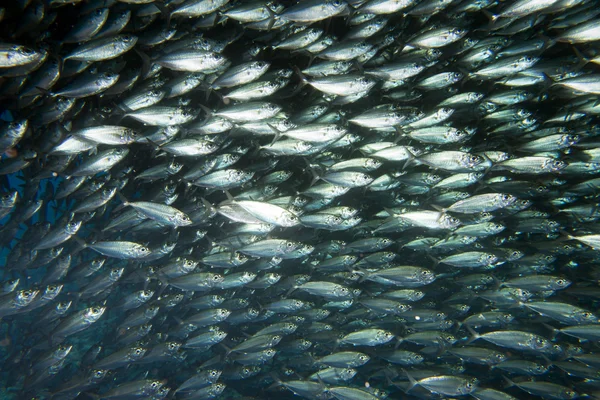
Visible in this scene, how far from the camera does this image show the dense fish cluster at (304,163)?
13.8 ft

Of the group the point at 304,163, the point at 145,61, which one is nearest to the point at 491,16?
the point at 304,163

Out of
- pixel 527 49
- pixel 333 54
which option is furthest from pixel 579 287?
pixel 333 54

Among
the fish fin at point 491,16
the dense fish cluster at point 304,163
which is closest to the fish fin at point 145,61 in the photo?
the dense fish cluster at point 304,163

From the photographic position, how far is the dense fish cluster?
421cm

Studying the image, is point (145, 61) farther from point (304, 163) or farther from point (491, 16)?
point (491, 16)

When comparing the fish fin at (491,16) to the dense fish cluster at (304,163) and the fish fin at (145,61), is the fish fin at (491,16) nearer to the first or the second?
Answer: the dense fish cluster at (304,163)

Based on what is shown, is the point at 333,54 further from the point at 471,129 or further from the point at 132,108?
the point at 132,108

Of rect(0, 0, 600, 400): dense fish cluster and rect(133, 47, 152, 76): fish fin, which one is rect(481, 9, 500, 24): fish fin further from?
rect(133, 47, 152, 76): fish fin

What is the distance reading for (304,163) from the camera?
19.0ft

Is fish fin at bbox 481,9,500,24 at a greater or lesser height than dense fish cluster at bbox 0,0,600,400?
greater

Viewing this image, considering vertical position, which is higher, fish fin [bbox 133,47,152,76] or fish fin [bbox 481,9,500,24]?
fish fin [bbox 481,9,500,24]

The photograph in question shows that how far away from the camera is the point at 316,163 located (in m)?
5.59

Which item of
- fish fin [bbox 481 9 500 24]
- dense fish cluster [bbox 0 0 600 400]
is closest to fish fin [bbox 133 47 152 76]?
dense fish cluster [bbox 0 0 600 400]

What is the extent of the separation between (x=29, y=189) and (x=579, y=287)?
10093 millimetres
